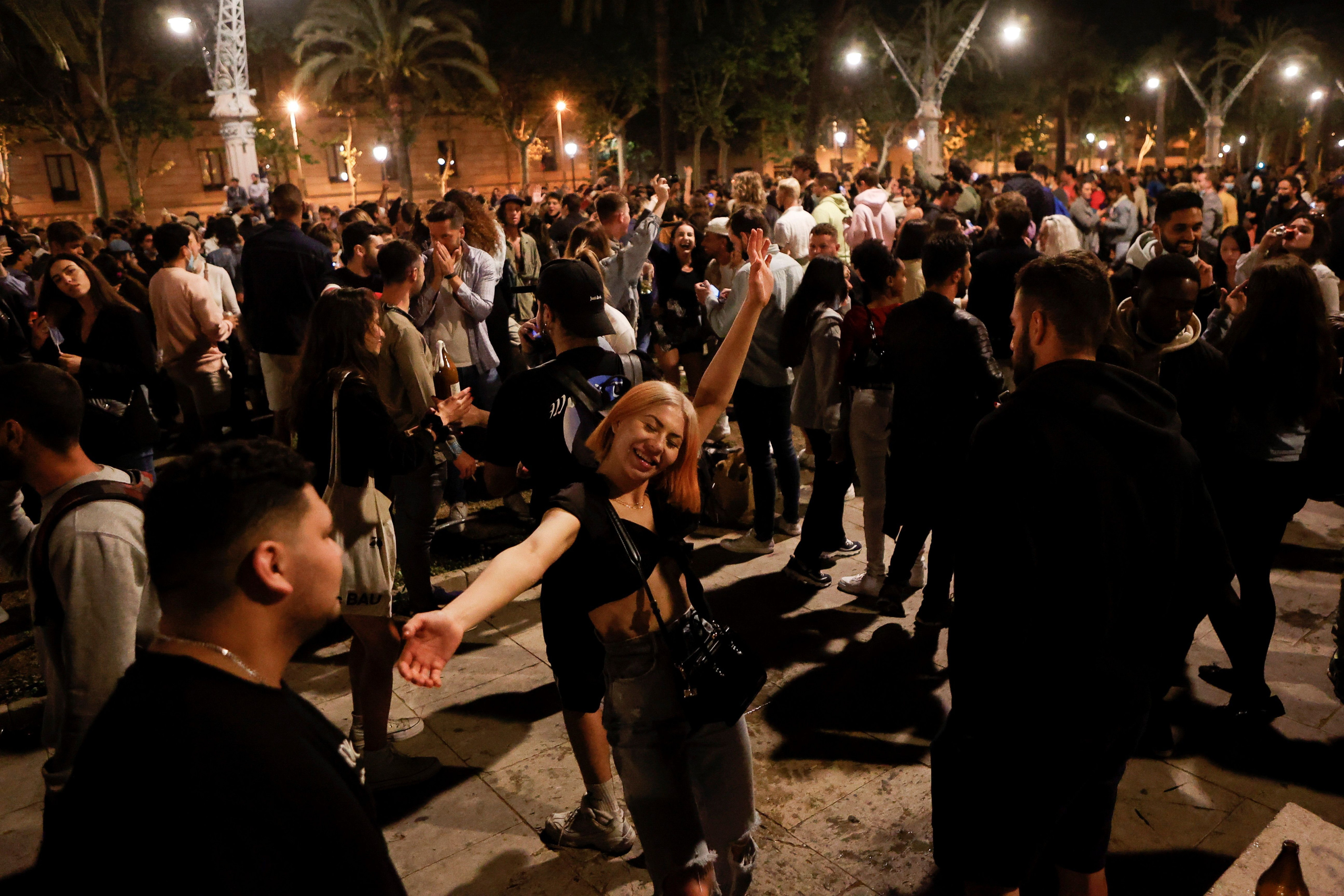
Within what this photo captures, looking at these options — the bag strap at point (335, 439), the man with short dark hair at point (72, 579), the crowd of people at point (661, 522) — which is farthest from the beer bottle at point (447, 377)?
the man with short dark hair at point (72, 579)

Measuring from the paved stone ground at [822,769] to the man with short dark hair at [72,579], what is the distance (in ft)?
4.78

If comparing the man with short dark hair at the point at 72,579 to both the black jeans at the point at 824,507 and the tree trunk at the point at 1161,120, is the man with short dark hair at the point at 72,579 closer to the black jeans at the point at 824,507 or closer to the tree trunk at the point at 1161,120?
the black jeans at the point at 824,507

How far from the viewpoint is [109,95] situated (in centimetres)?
3419

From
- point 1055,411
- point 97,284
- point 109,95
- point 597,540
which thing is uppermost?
point 109,95

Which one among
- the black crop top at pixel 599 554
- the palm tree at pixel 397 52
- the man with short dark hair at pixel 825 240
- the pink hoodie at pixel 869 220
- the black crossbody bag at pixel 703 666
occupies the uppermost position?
the palm tree at pixel 397 52

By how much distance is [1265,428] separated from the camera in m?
4.07

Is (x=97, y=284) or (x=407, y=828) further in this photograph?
(x=97, y=284)

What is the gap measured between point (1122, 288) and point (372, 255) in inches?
206

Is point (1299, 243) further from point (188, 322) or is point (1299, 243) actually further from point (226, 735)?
point (188, 322)

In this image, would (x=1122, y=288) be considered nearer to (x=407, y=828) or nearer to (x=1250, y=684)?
(x=1250, y=684)

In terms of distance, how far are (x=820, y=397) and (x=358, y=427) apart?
287cm

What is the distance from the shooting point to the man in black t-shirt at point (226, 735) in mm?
1216

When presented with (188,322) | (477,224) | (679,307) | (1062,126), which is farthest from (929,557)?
(1062,126)

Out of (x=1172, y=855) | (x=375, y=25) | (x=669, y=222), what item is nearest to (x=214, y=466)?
(x=1172, y=855)
